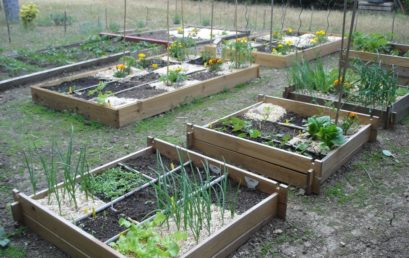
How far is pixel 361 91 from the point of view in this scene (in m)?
4.96

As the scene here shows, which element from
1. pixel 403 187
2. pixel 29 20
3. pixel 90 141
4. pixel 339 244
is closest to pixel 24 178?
pixel 90 141

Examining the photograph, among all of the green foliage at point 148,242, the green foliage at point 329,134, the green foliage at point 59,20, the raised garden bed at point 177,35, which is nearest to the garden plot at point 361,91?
the green foliage at point 329,134

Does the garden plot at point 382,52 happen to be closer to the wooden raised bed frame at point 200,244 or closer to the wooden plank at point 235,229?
the wooden raised bed frame at point 200,244

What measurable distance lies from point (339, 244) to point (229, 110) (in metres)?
2.81

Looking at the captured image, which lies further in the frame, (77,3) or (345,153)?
(77,3)

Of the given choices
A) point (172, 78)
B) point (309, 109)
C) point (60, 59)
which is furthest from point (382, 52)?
point (60, 59)

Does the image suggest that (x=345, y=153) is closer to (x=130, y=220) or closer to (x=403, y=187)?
(x=403, y=187)

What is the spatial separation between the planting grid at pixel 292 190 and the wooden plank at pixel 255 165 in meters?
0.14

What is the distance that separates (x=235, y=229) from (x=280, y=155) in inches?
42.8

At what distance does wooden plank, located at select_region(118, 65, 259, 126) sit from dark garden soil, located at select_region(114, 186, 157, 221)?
1.76 m

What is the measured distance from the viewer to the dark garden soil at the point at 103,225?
9.28ft

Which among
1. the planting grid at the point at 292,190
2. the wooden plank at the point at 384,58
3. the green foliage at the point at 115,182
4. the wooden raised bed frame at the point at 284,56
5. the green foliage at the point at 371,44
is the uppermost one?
the green foliage at the point at 371,44

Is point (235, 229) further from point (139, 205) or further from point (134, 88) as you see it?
point (134, 88)

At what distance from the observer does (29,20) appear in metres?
10.4
